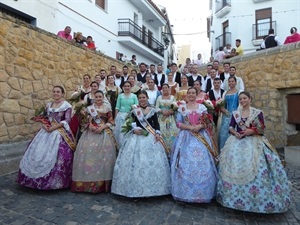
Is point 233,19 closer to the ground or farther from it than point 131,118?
farther from it

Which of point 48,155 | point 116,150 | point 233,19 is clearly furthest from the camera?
point 233,19

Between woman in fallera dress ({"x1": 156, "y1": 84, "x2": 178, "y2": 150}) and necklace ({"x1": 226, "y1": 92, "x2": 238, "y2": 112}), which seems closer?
woman in fallera dress ({"x1": 156, "y1": 84, "x2": 178, "y2": 150})

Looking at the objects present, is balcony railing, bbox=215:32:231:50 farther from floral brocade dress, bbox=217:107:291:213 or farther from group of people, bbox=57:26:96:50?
floral brocade dress, bbox=217:107:291:213

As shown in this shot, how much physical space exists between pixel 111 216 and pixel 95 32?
1084 centimetres

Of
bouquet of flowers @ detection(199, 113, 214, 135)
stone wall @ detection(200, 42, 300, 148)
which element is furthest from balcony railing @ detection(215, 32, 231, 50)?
bouquet of flowers @ detection(199, 113, 214, 135)

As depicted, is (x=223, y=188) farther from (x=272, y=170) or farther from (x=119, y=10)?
(x=119, y=10)

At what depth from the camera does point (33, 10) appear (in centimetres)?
864

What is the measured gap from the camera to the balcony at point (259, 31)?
1745cm

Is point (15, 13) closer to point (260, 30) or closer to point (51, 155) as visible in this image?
point (51, 155)

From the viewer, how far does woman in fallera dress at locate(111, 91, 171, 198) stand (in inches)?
139

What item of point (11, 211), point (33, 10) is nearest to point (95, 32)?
point (33, 10)

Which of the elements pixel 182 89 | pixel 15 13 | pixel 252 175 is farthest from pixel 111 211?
pixel 15 13

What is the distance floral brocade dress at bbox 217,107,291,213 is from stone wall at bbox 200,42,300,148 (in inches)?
142

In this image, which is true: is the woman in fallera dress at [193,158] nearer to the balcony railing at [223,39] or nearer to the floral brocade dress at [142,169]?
the floral brocade dress at [142,169]
